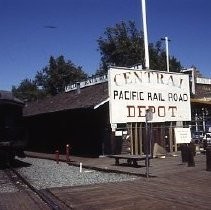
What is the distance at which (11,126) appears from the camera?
18547 millimetres

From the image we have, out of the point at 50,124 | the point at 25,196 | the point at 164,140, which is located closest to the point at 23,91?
the point at 50,124

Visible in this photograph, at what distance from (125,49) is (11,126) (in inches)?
1752

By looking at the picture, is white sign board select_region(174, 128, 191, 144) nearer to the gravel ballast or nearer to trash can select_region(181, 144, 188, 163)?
trash can select_region(181, 144, 188, 163)

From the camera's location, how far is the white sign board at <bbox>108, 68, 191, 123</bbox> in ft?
66.0

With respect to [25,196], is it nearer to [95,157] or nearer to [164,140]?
[95,157]

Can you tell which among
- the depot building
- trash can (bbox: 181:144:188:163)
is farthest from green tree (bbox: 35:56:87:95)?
trash can (bbox: 181:144:188:163)

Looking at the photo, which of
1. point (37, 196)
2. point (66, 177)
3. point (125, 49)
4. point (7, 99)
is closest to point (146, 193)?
point (37, 196)

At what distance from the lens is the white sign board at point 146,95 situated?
792 inches

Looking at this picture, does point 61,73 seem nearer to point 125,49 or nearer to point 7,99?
point 125,49

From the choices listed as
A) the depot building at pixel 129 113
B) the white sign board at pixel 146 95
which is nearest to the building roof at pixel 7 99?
the depot building at pixel 129 113

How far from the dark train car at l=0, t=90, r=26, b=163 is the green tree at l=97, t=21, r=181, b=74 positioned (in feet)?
138

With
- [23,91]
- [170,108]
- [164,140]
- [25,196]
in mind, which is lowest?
[25,196]

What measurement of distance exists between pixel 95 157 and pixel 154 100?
456cm

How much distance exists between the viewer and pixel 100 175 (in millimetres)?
15156
